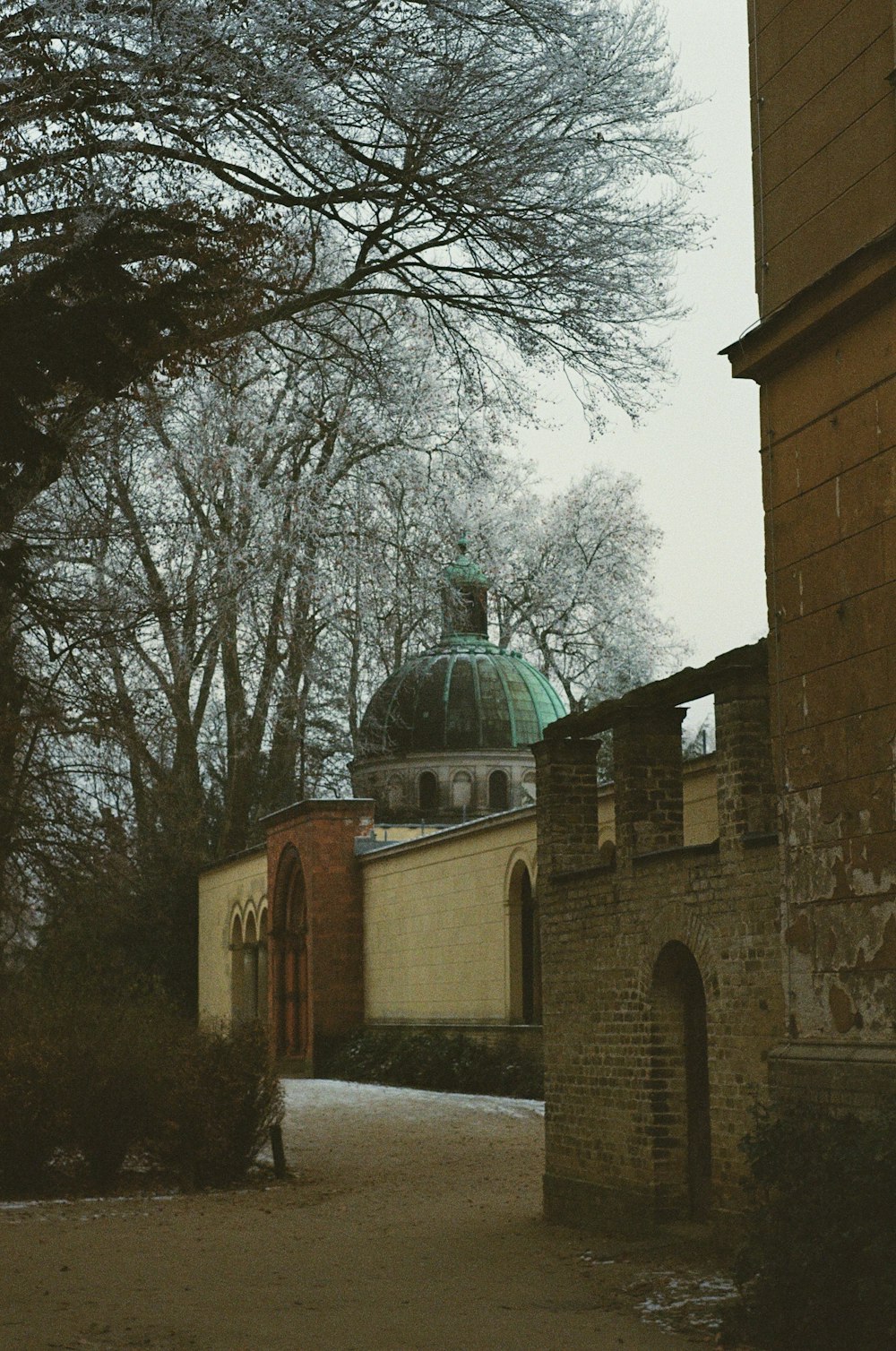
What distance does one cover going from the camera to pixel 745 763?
11.3m

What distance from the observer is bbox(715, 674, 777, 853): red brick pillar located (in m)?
11.2

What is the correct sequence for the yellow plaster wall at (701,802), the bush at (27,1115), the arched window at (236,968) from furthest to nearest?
1. the arched window at (236,968)
2. the yellow plaster wall at (701,802)
3. the bush at (27,1115)

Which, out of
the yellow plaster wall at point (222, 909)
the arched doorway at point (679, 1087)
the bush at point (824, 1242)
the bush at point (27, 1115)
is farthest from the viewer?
the yellow plaster wall at point (222, 909)

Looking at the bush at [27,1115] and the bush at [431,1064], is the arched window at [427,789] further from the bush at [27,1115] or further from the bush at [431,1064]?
the bush at [27,1115]

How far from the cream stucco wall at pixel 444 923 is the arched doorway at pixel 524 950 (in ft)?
0.37

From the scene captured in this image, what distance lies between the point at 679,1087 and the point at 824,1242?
176 inches

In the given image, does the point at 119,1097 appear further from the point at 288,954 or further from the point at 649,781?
the point at 288,954

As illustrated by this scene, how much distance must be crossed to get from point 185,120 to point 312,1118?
43.5ft

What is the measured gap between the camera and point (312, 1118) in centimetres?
2230

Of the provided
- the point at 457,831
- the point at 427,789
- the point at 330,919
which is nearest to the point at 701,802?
the point at 457,831

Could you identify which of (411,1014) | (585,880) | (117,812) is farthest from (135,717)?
(411,1014)

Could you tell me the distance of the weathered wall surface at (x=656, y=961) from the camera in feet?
36.5

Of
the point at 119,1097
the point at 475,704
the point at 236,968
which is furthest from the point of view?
the point at 475,704

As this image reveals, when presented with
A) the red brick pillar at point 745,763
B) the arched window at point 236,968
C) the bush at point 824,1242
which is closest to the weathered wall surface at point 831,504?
the bush at point 824,1242
